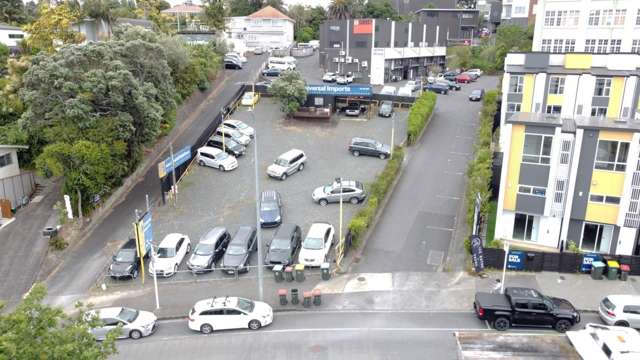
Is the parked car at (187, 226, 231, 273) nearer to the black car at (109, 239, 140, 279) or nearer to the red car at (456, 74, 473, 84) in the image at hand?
the black car at (109, 239, 140, 279)

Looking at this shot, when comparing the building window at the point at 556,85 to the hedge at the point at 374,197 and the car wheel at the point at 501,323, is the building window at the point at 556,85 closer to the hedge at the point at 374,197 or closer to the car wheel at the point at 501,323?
the hedge at the point at 374,197

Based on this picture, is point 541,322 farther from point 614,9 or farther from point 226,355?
point 614,9

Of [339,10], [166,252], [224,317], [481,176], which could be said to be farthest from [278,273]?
[339,10]

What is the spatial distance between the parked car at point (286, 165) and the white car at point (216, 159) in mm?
3146

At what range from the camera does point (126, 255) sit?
2658 centimetres

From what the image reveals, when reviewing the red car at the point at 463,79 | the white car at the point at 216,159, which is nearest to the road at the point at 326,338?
the white car at the point at 216,159

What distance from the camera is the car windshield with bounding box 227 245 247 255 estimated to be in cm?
2653

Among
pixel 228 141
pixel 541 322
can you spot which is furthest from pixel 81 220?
pixel 541 322

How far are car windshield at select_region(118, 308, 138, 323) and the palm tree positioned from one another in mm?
74621

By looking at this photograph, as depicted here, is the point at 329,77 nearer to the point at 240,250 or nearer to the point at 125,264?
the point at 240,250

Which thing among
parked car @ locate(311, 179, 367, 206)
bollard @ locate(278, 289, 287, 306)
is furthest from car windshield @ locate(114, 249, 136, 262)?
parked car @ locate(311, 179, 367, 206)

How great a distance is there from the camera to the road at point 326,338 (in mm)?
19703

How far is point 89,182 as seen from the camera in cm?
3095

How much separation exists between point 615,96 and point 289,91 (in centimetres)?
2619
